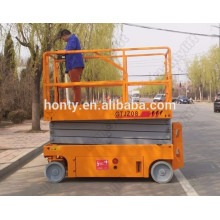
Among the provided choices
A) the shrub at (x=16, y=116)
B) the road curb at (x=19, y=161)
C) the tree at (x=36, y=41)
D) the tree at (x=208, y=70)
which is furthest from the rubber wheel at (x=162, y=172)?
the tree at (x=208, y=70)

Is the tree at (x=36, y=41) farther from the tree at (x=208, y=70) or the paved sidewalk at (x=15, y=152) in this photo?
the tree at (x=208, y=70)

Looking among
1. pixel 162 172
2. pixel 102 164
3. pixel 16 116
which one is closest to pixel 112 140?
pixel 102 164

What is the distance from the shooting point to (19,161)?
833 cm

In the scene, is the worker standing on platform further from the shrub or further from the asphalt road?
the shrub

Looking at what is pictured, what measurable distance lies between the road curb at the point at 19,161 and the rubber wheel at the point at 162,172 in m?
3.04

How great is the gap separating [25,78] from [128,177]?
61.0 feet

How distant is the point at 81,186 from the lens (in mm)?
6059

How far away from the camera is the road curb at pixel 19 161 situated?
285 inches

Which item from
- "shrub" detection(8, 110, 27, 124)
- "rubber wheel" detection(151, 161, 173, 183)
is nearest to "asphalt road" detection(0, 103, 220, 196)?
"rubber wheel" detection(151, 161, 173, 183)

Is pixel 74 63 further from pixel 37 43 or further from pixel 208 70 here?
pixel 208 70

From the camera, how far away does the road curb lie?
7.24 metres

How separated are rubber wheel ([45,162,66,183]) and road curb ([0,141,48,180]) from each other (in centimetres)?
117
